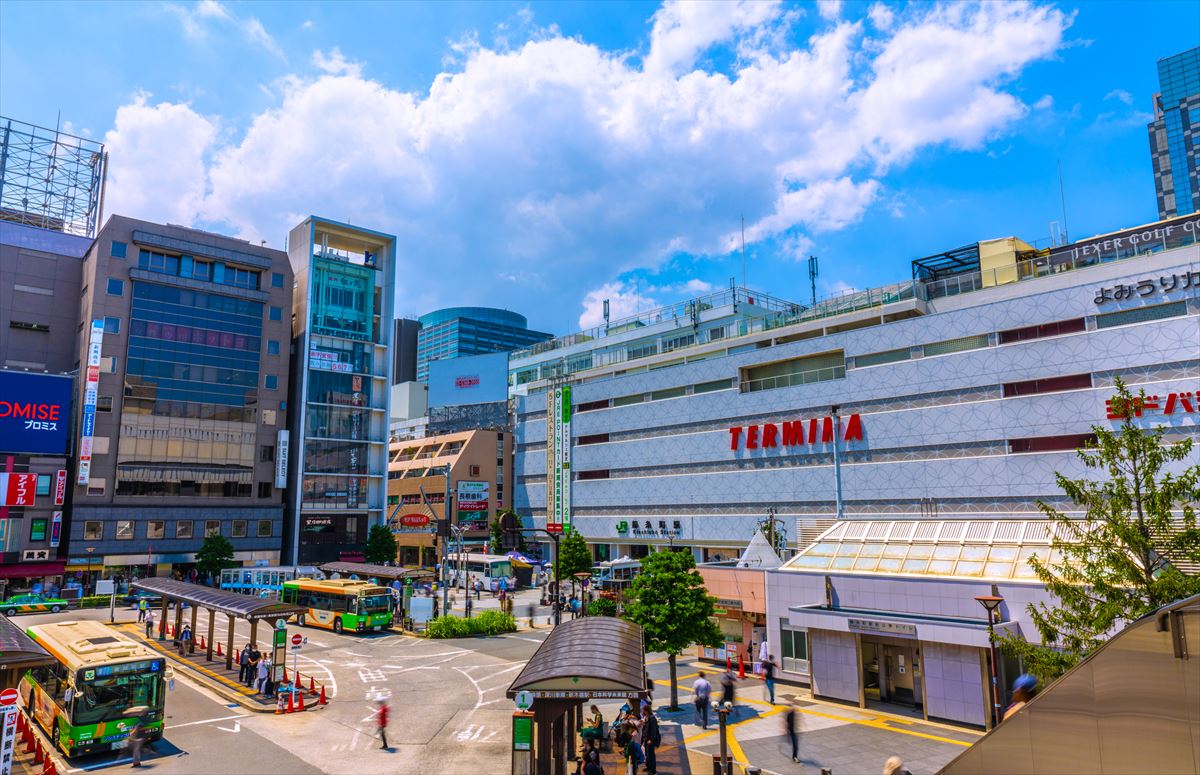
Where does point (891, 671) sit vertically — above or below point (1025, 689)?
below

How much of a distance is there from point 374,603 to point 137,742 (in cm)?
2326

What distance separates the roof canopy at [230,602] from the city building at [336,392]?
40250 mm

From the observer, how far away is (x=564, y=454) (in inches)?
3132

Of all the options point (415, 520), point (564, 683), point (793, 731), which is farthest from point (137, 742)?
point (415, 520)

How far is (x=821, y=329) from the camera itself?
2532 inches

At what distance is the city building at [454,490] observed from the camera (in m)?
86.9

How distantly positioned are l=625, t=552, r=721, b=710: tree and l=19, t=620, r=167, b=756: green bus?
49.6 ft

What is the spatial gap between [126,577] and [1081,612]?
72.7 m

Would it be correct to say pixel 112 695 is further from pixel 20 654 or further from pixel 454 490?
pixel 454 490

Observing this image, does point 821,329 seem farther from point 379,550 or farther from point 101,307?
point 101,307

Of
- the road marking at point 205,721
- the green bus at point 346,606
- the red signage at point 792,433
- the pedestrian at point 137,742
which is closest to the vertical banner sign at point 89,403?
the green bus at point 346,606

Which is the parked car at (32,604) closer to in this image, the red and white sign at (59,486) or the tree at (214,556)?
the red and white sign at (59,486)

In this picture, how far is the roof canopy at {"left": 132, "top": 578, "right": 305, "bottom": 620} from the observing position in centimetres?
2792

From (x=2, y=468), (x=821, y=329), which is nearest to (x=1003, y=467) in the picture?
(x=821, y=329)
